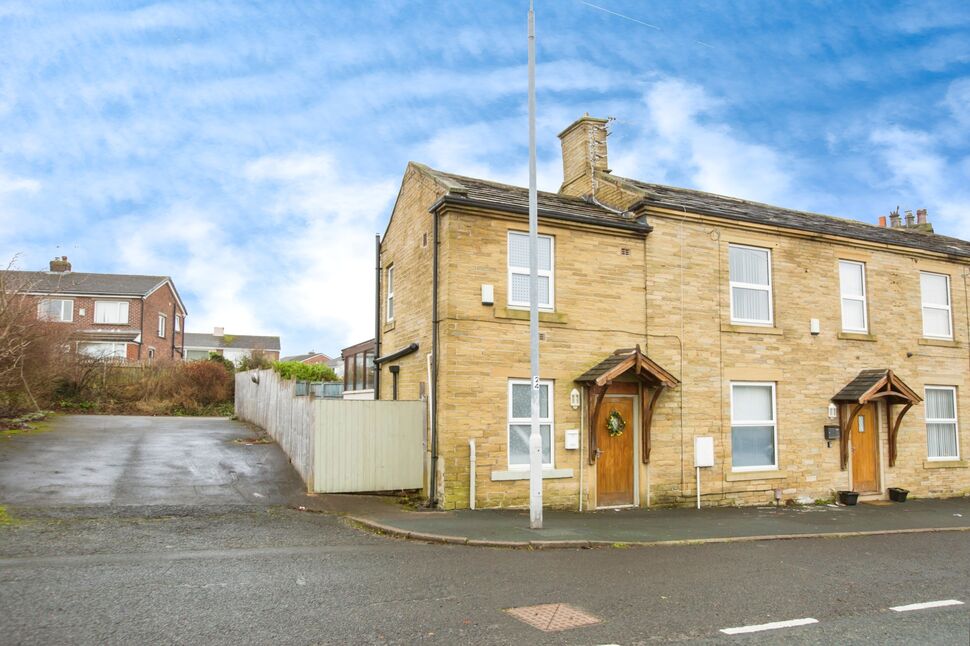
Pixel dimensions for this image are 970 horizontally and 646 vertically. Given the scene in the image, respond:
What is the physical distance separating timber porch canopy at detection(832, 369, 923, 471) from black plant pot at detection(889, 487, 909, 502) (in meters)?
1.04

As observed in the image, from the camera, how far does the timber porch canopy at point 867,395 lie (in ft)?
56.0

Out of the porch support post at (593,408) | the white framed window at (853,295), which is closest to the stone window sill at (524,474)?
the porch support post at (593,408)

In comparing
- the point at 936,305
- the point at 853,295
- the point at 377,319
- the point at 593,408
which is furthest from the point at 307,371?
the point at 936,305

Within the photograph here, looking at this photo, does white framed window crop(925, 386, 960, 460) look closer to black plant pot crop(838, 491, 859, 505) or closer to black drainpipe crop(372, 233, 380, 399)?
black plant pot crop(838, 491, 859, 505)

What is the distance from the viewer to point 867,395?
1694cm

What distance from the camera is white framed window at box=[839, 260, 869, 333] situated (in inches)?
717

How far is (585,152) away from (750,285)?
5.15 m

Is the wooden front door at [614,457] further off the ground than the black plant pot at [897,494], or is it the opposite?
the wooden front door at [614,457]

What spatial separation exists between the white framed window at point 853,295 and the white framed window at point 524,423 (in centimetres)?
872

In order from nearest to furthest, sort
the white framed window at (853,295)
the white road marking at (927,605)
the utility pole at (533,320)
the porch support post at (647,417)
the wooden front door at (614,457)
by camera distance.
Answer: the white road marking at (927,605) → the utility pole at (533,320) → the wooden front door at (614,457) → the porch support post at (647,417) → the white framed window at (853,295)

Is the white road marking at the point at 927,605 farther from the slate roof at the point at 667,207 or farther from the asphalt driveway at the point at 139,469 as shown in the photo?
the asphalt driveway at the point at 139,469

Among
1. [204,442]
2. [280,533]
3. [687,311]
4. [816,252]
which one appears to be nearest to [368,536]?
[280,533]

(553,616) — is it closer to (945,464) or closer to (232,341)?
(945,464)

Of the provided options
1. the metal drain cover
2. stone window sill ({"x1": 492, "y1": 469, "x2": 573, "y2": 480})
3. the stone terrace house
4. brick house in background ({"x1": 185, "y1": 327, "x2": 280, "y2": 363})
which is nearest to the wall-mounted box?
the stone terrace house
